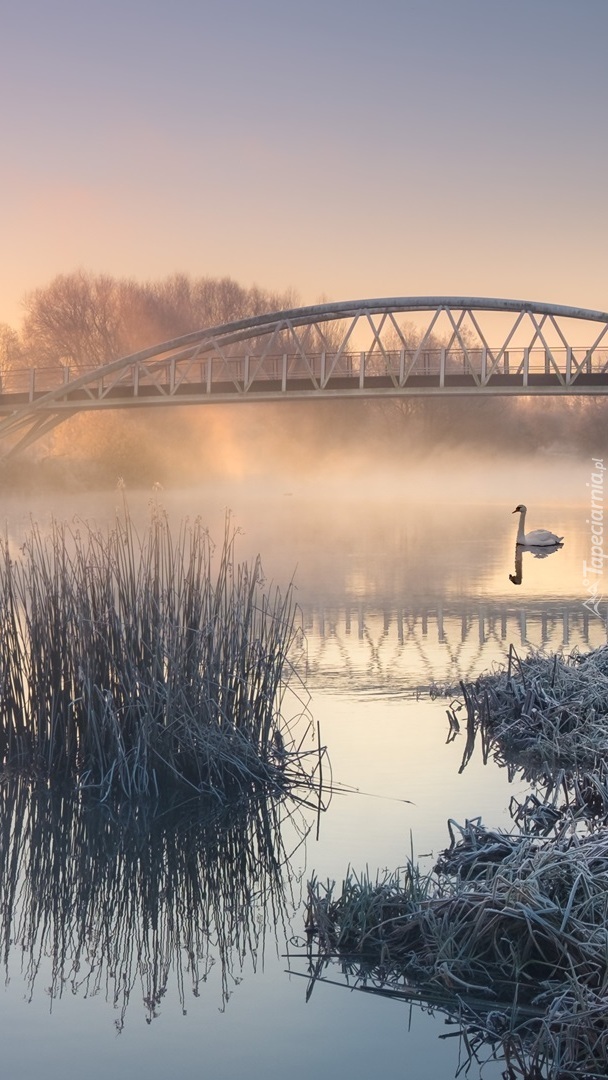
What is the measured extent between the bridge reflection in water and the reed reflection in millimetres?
3894

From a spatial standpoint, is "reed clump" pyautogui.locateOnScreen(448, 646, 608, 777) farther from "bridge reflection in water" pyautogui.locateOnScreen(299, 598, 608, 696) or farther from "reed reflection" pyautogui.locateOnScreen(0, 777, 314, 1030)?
"reed reflection" pyautogui.locateOnScreen(0, 777, 314, 1030)

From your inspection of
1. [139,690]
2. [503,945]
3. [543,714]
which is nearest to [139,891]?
[139,690]

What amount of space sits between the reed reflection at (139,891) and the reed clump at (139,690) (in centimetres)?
26

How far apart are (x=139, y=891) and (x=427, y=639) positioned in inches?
329

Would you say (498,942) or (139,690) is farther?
(139,690)

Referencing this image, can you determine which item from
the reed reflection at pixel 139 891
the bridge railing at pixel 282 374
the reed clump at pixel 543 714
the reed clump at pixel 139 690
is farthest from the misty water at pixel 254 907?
the bridge railing at pixel 282 374

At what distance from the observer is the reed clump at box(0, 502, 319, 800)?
26.0 ft

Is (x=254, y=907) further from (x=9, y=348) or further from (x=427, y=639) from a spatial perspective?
(x=9, y=348)

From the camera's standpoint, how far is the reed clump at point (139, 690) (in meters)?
7.92

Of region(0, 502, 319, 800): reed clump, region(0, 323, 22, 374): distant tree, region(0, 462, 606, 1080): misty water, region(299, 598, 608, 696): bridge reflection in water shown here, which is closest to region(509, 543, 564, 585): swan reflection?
region(299, 598, 608, 696): bridge reflection in water

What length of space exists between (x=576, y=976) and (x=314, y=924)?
135cm

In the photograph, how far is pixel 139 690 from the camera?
26.0 feet

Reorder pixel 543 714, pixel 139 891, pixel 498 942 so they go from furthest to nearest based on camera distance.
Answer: pixel 543 714 → pixel 139 891 → pixel 498 942

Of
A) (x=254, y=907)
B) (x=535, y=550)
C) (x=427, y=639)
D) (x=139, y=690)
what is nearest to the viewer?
(x=254, y=907)
